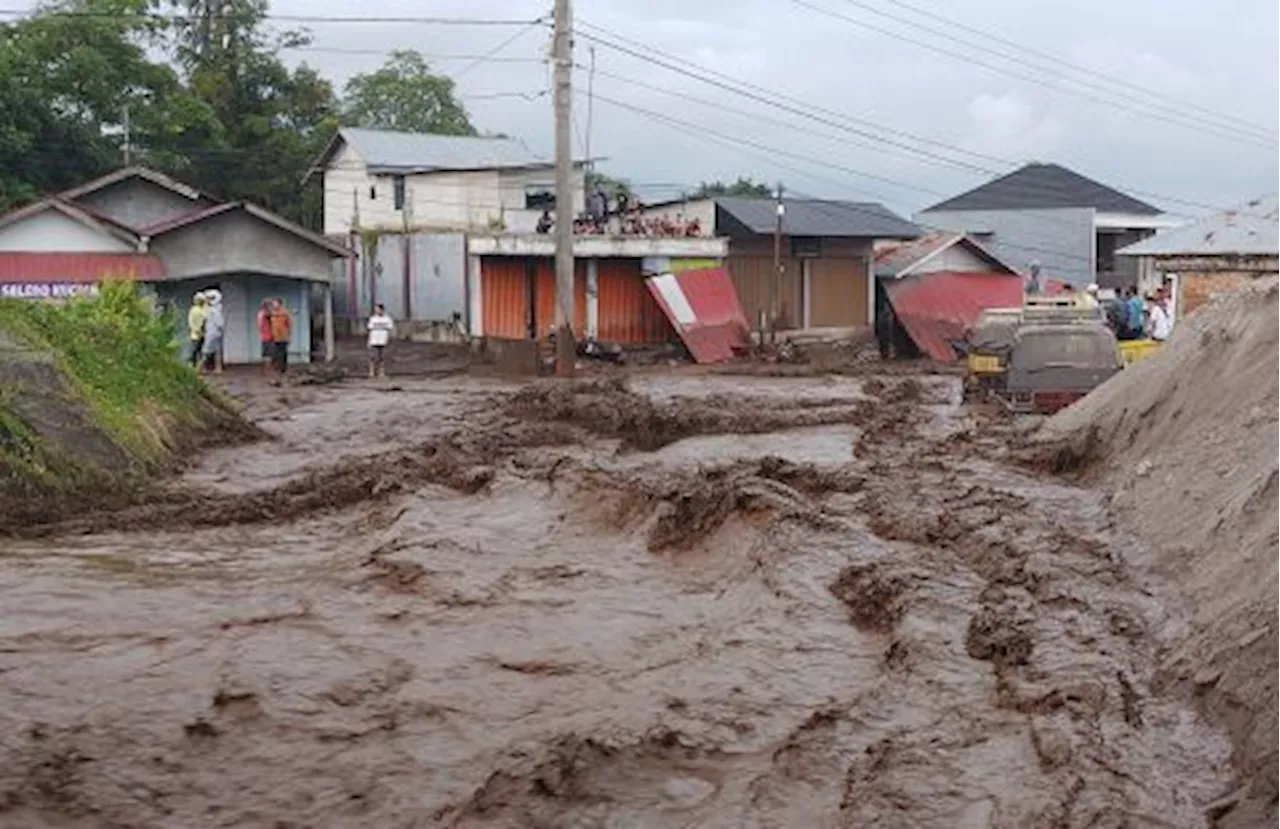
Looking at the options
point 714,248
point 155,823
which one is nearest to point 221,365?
point 714,248

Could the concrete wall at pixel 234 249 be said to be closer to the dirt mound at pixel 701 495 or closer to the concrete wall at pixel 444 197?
the concrete wall at pixel 444 197

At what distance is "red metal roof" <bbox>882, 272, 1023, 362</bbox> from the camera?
126 ft

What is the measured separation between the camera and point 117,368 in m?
18.0

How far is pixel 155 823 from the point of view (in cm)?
646

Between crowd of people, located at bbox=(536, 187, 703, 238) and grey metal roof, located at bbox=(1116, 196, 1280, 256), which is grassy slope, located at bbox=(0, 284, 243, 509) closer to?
crowd of people, located at bbox=(536, 187, 703, 238)

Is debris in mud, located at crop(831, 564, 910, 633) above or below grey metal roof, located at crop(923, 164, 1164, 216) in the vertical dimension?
below

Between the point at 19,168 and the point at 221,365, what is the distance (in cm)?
1286

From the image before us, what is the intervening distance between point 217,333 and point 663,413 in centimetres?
1122

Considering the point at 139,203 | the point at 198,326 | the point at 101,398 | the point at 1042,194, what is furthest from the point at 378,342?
the point at 1042,194

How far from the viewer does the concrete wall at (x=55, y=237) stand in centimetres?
3142

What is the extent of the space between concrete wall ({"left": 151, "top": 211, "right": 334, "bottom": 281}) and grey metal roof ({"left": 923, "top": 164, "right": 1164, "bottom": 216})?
3130 centimetres

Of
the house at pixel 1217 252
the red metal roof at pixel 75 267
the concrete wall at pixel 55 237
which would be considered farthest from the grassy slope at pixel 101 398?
the house at pixel 1217 252

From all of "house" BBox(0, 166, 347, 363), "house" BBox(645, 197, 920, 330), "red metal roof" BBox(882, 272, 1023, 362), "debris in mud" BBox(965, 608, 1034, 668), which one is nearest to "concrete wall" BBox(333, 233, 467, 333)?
"house" BBox(0, 166, 347, 363)

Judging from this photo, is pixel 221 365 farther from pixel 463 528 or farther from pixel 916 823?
pixel 916 823
